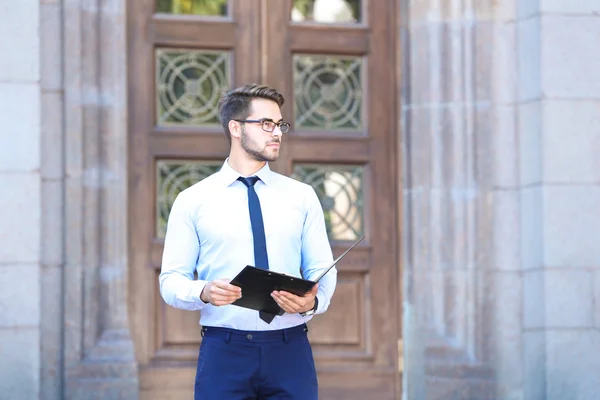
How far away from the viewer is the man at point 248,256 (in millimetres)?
4539

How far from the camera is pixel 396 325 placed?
8.29m

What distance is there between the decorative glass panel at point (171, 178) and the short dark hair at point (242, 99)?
3218 mm

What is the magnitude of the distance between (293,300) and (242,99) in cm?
85

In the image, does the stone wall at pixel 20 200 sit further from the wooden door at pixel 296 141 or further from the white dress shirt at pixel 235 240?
the white dress shirt at pixel 235 240

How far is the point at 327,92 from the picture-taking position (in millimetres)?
8352

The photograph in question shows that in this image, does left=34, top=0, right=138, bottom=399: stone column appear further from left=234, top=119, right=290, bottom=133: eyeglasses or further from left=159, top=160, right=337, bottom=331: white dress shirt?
left=234, top=119, right=290, bottom=133: eyeglasses

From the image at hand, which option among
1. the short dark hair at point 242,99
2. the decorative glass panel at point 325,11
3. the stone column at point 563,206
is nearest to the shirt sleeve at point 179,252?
the short dark hair at point 242,99

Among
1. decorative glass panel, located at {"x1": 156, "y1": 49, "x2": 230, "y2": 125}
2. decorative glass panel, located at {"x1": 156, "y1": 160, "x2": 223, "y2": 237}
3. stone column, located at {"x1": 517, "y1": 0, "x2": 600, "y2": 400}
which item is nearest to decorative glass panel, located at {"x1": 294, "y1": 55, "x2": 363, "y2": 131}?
decorative glass panel, located at {"x1": 156, "y1": 49, "x2": 230, "y2": 125}

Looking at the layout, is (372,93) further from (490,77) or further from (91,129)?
(91,129)

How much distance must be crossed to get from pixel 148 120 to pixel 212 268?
3.48m

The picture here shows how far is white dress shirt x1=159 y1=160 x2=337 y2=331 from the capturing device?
4.63 m

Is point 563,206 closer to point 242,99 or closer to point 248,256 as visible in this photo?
point 242,99

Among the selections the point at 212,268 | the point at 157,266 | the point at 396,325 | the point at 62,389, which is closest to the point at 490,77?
the point at 396,325

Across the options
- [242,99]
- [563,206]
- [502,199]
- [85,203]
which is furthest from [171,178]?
[242,99]
